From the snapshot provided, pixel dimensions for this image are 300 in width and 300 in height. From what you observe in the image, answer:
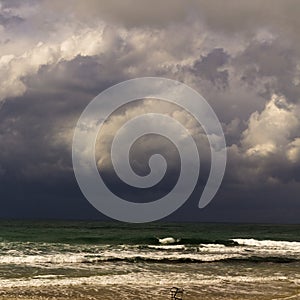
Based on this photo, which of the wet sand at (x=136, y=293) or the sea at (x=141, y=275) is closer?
the wet sand at (x=136, y=293)

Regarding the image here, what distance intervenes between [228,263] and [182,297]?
13775 millimetres

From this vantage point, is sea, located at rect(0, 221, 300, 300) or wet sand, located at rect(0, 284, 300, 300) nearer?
wet sand, located at rect(0, 284, 300, 300)

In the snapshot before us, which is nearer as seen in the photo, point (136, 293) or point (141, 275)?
point (136, 293)

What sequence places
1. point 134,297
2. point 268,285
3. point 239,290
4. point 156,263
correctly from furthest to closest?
point 156,263 → point 268,285 → point 239,290 → point 134,297

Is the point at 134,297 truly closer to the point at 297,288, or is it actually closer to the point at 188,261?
the point at 297,288

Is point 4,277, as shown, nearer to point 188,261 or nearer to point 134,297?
point 134,297

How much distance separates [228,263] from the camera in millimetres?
33750

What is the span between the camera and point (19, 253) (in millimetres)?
37656

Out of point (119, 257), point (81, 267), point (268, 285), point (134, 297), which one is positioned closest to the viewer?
point (134, 297)

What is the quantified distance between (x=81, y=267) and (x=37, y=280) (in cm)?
589

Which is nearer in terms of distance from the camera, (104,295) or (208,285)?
(104,295)

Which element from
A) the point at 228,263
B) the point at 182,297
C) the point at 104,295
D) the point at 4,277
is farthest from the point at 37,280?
the point at 228,263

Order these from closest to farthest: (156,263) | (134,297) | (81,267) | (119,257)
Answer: (134,297) < (81,267) < (156,263) < (119,257)

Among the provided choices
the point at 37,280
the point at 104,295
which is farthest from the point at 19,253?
the point at 104,295
